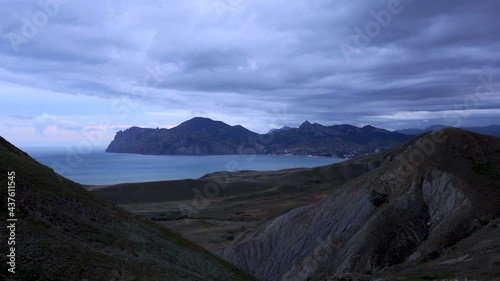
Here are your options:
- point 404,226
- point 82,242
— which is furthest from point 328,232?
point 82,242

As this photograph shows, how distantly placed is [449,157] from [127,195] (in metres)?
103

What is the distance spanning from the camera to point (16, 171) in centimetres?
2653

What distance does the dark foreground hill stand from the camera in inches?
723

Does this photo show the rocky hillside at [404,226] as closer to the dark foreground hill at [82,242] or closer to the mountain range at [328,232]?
the mountain range at [328,232]

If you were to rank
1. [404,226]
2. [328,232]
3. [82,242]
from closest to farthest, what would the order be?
[82,242] < [404,226] < [328,232]

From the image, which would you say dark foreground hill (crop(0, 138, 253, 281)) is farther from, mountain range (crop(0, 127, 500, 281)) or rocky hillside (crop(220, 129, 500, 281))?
rocky hillside (crop(220, 129, 500, 281))

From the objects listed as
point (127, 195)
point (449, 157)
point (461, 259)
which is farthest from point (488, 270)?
point (127, 195)

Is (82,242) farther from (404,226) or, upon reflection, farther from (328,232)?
(328,232)

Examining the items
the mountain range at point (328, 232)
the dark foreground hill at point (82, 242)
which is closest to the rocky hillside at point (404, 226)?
the mountain range at point (328, 232)

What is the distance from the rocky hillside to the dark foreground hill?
10.2 meters

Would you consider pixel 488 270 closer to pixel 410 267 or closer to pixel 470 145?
pixel 410 267

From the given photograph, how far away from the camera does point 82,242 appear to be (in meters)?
22.1

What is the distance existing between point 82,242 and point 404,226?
27.9 meters

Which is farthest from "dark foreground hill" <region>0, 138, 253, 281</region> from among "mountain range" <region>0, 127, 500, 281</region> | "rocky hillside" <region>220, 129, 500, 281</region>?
"rocky hillside" <region>220, 129, 500, 281</region>
